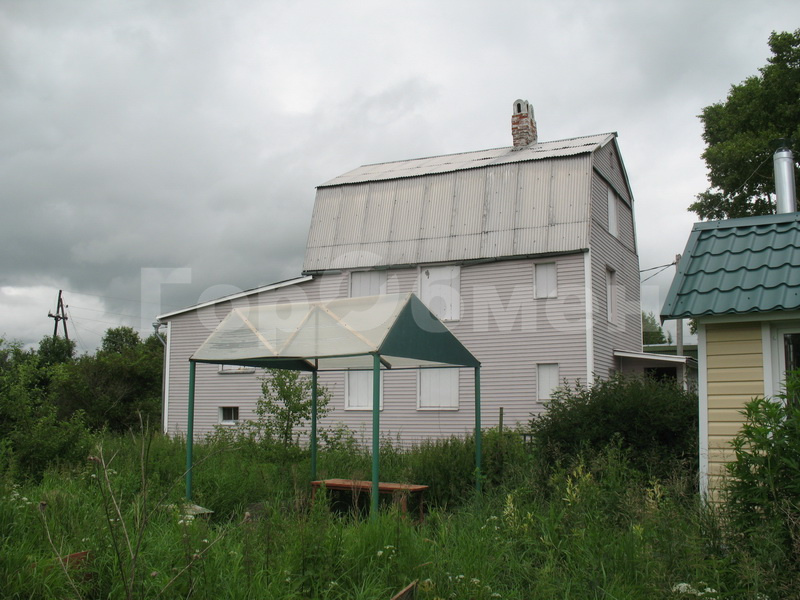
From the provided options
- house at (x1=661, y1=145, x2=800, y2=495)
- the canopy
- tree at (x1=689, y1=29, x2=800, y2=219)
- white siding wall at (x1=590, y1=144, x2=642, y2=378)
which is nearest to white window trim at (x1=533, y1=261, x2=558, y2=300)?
white siding wall at (x1=590, y1=144, x2=642, y2=378)

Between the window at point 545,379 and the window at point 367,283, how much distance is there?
17.4 ft

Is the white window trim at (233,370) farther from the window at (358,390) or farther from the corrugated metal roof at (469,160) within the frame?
the corrugated metal roof at (469,160)

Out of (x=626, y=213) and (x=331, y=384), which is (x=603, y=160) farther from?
(x=331, y=384)

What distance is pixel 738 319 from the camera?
7.27 m

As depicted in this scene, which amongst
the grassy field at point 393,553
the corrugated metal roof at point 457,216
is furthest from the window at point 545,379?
the grassy field at point 393,553

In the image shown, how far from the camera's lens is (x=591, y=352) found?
19.2 m

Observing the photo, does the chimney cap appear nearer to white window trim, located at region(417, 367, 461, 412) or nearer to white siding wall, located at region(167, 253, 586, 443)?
white siding wall, located at region(167, 253, 586, 443)

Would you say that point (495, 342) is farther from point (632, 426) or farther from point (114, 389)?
point (114, 389)

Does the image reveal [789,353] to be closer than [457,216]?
Yes

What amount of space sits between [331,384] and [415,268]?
4.42 metres

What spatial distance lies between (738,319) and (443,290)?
14431 mm

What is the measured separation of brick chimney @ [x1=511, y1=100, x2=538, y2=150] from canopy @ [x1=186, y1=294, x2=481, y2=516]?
49.2 ft

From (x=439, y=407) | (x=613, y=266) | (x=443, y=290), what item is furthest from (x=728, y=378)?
(x=613, y=266)

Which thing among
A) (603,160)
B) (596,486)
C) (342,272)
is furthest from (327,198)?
(596,486)
